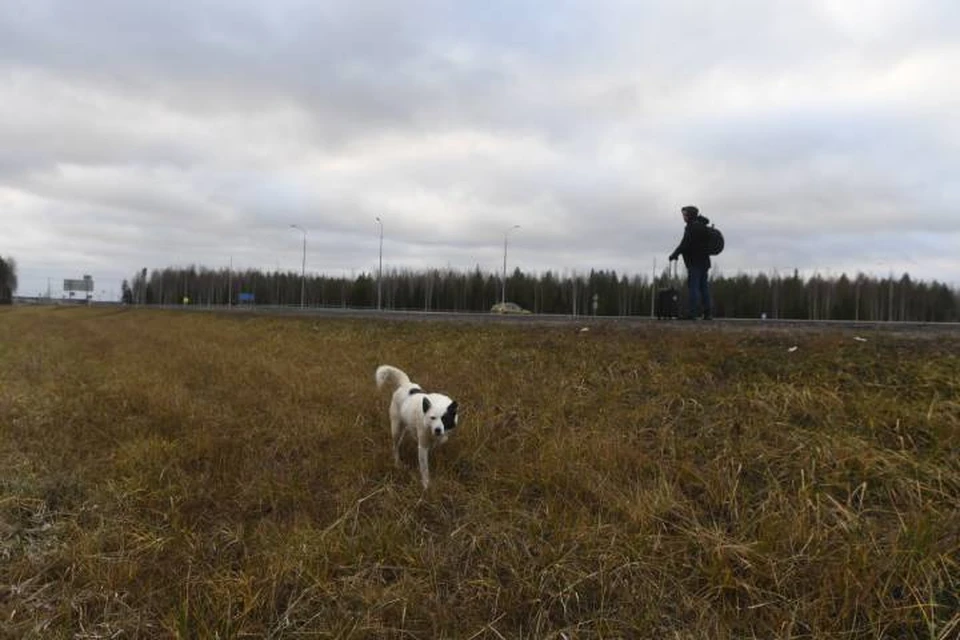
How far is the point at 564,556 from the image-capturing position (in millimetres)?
4086

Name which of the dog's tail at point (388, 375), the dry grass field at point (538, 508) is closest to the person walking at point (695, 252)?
the dry grass field at point (538, 508)

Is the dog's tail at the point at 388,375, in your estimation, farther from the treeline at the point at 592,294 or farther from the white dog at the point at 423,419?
the treeline at the point at 592,294

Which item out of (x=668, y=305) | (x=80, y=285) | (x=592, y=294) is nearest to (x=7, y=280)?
(x=80, y=285)

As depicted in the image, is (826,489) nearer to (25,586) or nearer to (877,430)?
(877,430)

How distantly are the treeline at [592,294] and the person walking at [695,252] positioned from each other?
47575 millimetres

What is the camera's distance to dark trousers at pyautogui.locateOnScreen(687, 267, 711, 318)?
1173cm

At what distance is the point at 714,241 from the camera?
11.4 metres

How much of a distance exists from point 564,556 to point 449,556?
81cm

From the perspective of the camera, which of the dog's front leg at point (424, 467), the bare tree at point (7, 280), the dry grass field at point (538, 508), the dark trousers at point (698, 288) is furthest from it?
the bare tree at point (7, 280)

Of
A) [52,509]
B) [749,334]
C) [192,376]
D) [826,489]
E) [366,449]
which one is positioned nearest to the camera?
[826,489]

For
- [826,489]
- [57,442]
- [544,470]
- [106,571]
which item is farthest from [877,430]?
[57,442]

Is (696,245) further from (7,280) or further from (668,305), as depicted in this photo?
(7,280)

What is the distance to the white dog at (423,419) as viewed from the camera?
5469 millimetres

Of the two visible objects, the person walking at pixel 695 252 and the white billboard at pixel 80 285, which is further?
the white billboard at pixel 80 285
